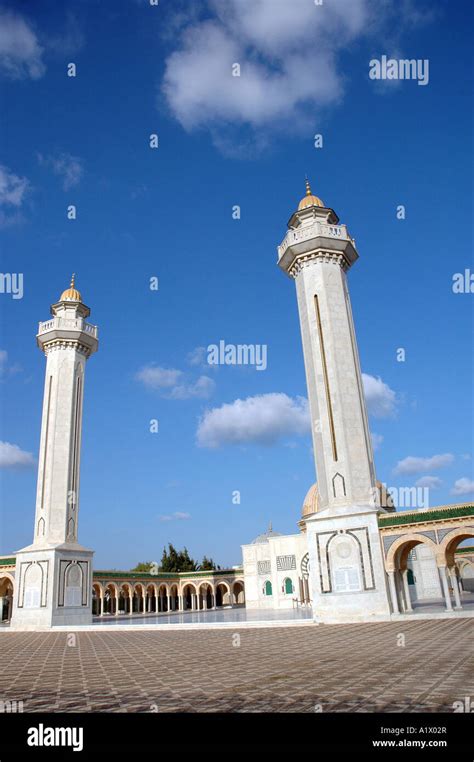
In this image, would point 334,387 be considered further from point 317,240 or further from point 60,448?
point 60,448

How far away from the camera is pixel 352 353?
20.0 meters

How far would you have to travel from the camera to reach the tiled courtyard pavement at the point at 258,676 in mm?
5211

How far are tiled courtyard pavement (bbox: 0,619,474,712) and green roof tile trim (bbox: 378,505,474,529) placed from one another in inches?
203

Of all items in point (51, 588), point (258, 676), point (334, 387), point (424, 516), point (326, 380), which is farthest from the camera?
point (51, 588)

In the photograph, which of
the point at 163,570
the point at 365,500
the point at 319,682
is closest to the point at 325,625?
the point at 365,500

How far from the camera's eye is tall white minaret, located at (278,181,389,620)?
17016mm

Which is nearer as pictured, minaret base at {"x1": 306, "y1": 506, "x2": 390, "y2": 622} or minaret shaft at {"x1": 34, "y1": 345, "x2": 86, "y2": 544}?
minaret base at {"x1": 306, "y1": 506, "x2": 390, "y2": 622}

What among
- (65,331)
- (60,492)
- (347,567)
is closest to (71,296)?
(65,331)

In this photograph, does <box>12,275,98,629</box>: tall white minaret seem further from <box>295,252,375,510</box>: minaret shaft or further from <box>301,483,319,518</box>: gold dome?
<box>301,483,319,518</box>: gold dome

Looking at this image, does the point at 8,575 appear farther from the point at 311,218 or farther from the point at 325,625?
the point at 311,218

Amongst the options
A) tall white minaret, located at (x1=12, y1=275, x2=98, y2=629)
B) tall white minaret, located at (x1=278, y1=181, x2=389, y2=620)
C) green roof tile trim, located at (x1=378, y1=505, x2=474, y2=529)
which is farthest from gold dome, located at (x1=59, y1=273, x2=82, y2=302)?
green roof tile trim, located at (x1=378, y1=505, x2=474, y2=529)

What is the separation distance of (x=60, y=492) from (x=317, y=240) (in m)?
Answer: 16.0

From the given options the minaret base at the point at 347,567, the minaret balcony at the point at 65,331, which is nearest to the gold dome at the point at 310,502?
the minaret base at the point at 347,567

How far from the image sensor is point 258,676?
6895 mm
